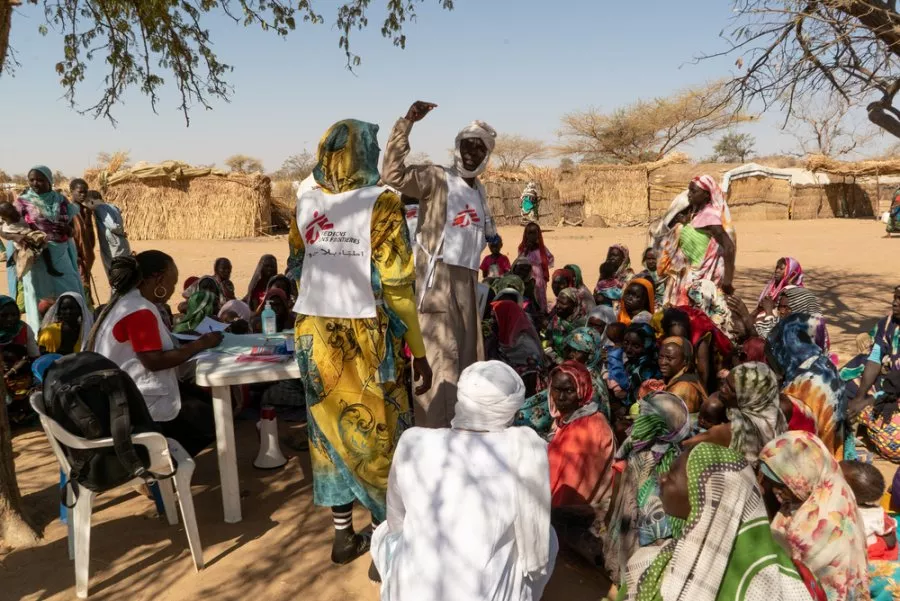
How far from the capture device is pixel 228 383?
3623 mm

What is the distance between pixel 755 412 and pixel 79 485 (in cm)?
331

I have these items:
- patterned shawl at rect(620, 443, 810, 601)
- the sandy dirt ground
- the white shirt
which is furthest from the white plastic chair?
patterned shawl at rect(620, 443, 810, 601)

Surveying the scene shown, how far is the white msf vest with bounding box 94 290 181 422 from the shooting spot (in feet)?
11.3

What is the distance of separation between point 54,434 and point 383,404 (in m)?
1.49

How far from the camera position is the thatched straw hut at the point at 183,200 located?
20.3 meters

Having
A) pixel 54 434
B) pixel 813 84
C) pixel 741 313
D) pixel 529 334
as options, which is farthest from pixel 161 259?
pixel 813 84

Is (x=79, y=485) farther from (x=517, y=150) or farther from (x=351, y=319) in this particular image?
(x=517, y=150)

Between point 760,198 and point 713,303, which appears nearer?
point 713,303

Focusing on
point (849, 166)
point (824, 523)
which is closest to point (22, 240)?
point (824, 523)

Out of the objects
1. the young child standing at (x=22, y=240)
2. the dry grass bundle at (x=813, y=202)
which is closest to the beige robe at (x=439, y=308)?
the young child standing at (x=22, y=240)

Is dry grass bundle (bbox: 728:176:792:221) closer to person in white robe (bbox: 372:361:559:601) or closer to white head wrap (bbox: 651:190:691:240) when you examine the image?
white head wrap (bbox: 651:190:691:240)

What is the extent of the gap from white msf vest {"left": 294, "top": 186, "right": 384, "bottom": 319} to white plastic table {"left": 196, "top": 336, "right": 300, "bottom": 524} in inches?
20.5

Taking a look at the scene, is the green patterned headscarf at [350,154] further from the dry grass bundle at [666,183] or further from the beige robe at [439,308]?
the dry grass bundle at [666,183]

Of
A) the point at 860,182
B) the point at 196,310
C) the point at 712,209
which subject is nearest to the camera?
the point at 196,310
